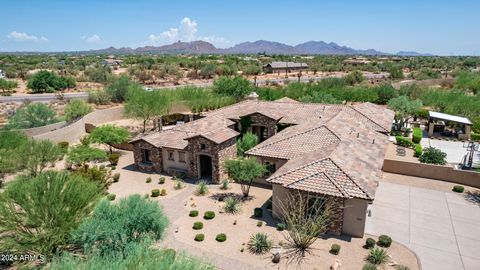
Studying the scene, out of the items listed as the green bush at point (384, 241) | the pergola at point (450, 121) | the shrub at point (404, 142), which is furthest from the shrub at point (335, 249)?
the pergola at point (450, 121)

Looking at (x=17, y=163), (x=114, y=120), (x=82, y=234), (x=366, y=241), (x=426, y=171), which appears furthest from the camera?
(x=114, y=120)

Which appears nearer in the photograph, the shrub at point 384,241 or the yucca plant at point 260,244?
the yucca plant at point 260,244

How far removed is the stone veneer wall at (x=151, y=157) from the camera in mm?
31656

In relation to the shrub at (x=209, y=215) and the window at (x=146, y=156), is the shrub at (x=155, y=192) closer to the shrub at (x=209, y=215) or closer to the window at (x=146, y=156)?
the shrub at (x=209, y=215)

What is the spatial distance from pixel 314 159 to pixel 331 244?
613 cm

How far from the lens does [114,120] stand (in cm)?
5275

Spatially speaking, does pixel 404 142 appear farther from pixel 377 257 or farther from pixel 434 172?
pixel 377 257

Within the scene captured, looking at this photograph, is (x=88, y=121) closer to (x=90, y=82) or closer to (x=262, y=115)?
(x=262, y=115)

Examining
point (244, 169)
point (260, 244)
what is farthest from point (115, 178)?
point (260, 244)

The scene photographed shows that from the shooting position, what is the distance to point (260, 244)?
61.7 ft

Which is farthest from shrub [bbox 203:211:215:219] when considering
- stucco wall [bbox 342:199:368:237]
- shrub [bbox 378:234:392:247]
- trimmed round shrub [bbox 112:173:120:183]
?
trimmed round shrub [bbox 112:173:120:183]

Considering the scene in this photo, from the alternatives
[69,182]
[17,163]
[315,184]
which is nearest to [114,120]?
[17,163]

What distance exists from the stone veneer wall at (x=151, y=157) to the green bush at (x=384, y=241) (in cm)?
2081

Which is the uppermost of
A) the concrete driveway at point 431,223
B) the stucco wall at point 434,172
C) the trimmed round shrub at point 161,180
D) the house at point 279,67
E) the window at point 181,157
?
the house at point 279,67
